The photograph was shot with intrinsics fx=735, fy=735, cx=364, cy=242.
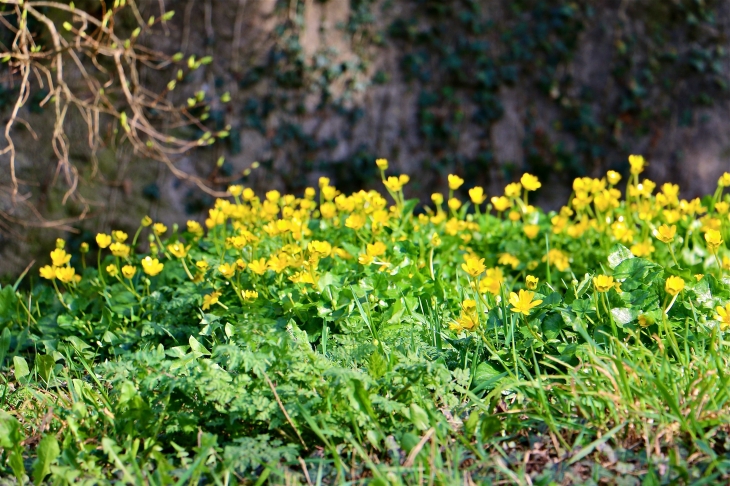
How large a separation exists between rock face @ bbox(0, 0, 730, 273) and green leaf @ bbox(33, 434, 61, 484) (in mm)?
3769

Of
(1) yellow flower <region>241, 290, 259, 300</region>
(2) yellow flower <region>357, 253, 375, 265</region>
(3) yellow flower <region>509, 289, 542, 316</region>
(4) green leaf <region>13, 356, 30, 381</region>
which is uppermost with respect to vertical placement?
(3) yellow flower <region>509, 289, 542, 316</region>

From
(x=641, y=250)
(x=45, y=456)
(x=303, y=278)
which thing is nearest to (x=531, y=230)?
(x=641, y=250)

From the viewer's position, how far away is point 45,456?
6.51 ft

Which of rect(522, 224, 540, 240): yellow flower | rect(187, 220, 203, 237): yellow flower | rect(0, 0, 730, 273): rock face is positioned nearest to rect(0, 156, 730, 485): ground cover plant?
rect(187, 220, 203, 237): yellow flower

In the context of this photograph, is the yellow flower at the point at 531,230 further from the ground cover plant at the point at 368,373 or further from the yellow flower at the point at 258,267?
the yellow flower at the point at 258,267

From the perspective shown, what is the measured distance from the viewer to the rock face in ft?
18.4

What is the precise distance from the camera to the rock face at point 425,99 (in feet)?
18.4

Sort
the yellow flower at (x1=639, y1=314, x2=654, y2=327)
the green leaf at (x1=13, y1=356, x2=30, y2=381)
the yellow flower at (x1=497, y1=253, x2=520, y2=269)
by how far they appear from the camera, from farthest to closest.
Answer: the yellow flower at (x1=497, y1=253, x2=520, y2=269), the green leaf at (x1=13, y1=356, x2=30, y2=381), the yellow flower at (x1=639, y1=314, x2=654, y2=327)

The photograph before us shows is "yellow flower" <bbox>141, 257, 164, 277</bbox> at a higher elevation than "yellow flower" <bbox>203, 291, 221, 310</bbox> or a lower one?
higher

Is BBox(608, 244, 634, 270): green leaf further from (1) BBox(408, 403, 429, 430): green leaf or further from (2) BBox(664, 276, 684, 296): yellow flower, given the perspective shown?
(1) BBox(408, 403, 429, 430): green leaf

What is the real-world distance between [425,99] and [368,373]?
4.20 metres

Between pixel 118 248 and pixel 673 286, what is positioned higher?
pixel 673 286

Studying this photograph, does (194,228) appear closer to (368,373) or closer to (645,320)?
(368,373)

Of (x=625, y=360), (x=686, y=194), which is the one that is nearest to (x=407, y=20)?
(x=686, y=194)
